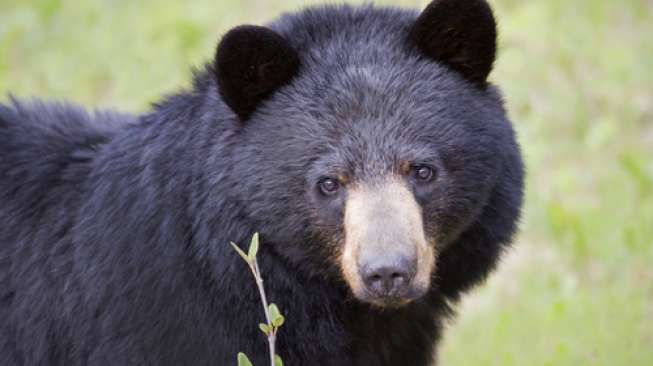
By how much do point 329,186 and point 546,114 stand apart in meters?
5.80

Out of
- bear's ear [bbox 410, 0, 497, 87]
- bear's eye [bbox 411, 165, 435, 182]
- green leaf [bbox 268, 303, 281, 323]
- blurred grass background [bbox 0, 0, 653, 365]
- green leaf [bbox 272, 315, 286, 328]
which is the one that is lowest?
blurred grass background [bbox 0, 0, 653, 365]

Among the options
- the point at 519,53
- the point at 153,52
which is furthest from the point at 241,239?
the point at 153,52

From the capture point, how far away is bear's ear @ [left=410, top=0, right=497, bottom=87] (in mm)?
4902

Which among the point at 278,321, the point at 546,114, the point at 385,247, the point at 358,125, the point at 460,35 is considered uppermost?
the point at 460,35

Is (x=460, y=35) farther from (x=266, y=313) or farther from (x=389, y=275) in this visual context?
(x=266, y=313)

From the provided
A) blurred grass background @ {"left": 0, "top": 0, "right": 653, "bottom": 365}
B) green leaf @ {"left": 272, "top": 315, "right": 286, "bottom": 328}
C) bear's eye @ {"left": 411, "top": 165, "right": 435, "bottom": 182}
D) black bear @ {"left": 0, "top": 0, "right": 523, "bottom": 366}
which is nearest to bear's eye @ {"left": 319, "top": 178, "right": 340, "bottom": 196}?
black bear @ {"left": 0, "top": 0, "right": 523, "bottom": 366}

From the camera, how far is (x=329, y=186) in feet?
15.7

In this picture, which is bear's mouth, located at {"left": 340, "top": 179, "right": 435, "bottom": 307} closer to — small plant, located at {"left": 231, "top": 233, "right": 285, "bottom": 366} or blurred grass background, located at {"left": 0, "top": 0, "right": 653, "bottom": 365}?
small plant, located at {"left": 231, "top": 233, "right": 285, "bottom": 366}

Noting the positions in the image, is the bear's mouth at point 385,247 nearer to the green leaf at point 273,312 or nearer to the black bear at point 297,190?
the black bear at point 297,190

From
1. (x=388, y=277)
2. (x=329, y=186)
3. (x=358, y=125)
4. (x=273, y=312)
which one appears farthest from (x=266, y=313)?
(x=358, y=125)

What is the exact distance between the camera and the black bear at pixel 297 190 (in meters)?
4.80

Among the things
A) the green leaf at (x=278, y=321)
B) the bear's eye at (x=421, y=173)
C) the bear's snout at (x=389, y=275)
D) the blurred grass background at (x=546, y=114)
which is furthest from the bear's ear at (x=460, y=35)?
the blurred grass background at (x=546, y=114)

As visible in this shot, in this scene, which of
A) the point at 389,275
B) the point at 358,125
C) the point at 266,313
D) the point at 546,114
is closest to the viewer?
the point at 266,313

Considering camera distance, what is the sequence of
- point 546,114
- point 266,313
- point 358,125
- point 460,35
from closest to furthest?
point 266,313, point 358,125, point 460,35, point 546,114
